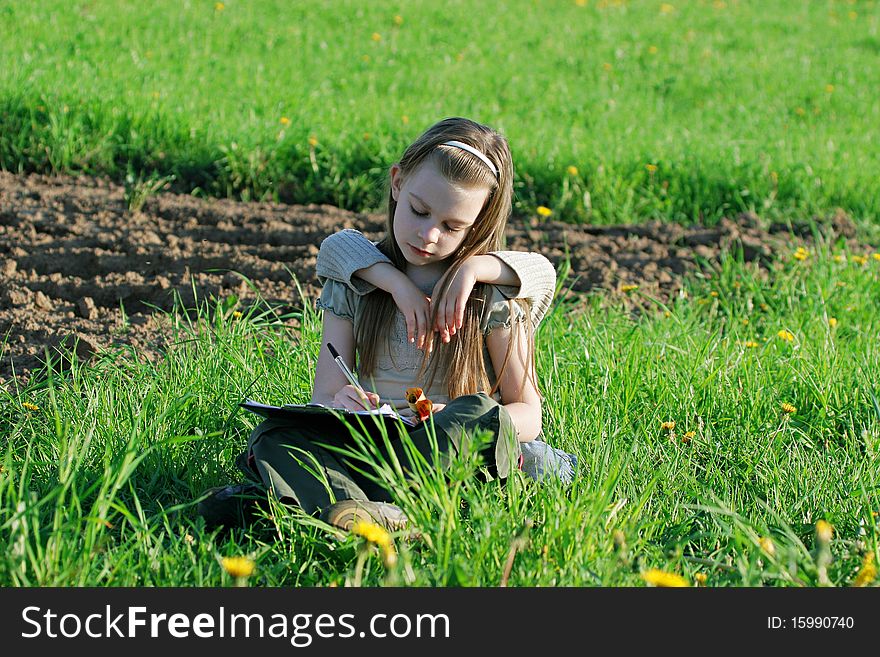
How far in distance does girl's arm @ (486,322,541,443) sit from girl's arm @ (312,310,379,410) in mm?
341

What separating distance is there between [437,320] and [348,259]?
299 millimetres

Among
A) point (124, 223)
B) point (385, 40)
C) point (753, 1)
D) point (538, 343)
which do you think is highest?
point (753, 1)

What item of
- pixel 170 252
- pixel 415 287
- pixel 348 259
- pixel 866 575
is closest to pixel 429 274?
pixel 415 287

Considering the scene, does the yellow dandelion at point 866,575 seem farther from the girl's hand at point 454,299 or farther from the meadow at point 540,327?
the girl's hand at point 454,299

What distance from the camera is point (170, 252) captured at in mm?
4234

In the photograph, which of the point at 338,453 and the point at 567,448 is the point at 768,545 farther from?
the point at 338,453

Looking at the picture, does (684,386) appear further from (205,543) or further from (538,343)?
(205,543)

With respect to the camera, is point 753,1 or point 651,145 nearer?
point 651,145

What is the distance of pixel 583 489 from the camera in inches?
89.4

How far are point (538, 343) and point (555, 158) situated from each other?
97.9 inches

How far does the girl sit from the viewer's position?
7.52ft

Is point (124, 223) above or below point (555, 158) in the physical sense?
below

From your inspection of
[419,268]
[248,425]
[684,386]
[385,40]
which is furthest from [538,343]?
[385,40]

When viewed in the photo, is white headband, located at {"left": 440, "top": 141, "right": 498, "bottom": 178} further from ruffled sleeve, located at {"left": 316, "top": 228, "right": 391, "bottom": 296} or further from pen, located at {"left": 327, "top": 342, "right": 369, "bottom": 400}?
pen, located at {"left": 327, "top": 342, "right": 369, "bottom": 400}
